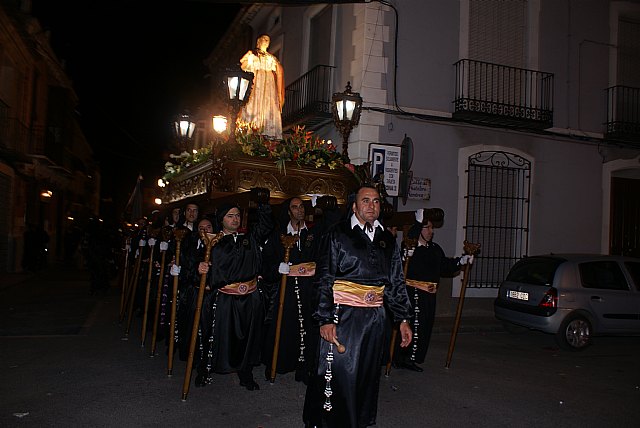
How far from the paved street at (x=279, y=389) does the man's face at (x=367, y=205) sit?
2.02m

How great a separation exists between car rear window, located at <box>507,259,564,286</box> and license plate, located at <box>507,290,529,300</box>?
22cm

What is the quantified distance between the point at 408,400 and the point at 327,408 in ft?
6.03

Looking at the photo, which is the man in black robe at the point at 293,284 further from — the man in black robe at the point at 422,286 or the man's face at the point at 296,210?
the man in black robe at the point at 422,286

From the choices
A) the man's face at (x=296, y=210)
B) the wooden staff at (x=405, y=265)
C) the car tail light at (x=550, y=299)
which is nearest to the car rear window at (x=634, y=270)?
the car tail light at (x=550, y=299)

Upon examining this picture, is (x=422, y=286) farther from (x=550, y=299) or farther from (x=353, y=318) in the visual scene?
(x=353, y=318)

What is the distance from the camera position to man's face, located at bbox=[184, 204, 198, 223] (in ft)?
27.9

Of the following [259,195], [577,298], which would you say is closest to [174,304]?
[259,195]

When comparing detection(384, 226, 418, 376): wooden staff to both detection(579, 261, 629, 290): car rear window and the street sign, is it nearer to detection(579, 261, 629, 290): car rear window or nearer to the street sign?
detection(579, 261, 629, 290): car rear window

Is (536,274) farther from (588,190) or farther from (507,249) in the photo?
(588,190)

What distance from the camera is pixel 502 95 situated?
1264cm

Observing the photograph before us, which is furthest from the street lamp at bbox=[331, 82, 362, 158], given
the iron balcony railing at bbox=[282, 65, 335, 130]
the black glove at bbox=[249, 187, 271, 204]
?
the black glove at bbox=[249, 187, 271, 204]

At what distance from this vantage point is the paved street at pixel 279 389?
209 inches

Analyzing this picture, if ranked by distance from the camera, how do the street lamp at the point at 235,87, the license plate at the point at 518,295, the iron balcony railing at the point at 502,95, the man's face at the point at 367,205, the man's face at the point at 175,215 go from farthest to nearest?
the iron balcony railing at the point at 502,95
the license plate at the point at 518,295
the man's face at the point at 175,215
the street lamp at the point at 235,87
the man's face at the point at 367,205

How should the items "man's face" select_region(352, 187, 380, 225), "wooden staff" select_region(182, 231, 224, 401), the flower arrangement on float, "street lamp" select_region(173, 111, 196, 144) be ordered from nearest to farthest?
"man's face" select_region(352, 187, 380, 225), "wooden staff" select_region(182, 231, 224, 401), the flower arrangement on float, "street lamp" select_region(173, 111, 196, 144)
